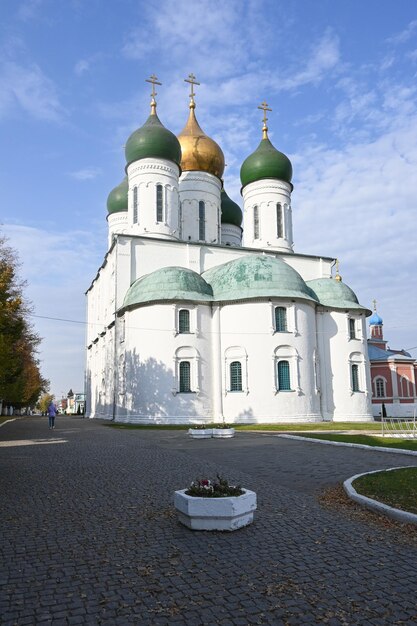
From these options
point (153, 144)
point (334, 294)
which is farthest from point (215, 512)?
point (153, 144)

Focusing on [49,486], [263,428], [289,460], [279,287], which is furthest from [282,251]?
[49,486]

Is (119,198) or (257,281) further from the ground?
(119,198)

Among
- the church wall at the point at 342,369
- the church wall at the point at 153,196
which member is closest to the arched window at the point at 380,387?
the church wall at the point at 342,369

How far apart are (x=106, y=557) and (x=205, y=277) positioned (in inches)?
1143

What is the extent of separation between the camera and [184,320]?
30125 millimetres

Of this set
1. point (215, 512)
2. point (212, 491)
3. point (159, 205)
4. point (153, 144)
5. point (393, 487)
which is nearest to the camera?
point (215, 512)

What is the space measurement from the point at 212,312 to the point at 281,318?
4.13 meters

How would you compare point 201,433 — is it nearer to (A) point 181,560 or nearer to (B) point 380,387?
(A) point 181,560

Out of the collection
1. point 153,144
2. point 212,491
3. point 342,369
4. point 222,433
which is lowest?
point 212,491

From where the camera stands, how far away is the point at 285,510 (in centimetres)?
781

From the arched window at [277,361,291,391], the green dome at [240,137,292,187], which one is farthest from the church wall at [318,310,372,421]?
the green dome at [240,137,292,187]

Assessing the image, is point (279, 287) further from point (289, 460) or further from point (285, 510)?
point (285, 510)

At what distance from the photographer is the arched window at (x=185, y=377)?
96.5ft

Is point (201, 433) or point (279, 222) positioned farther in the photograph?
point (279, 222)
